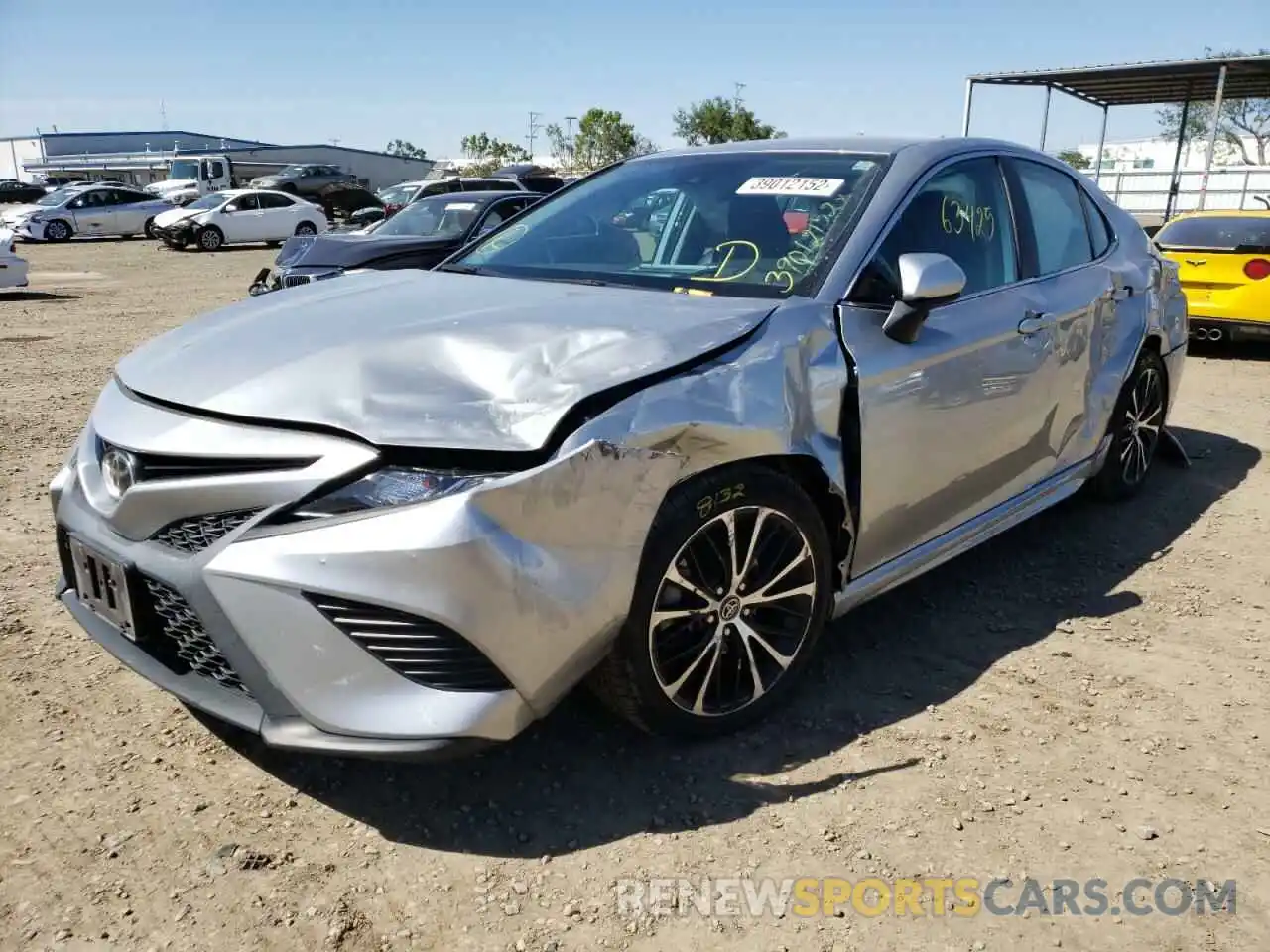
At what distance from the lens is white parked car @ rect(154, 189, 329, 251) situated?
24.8 m

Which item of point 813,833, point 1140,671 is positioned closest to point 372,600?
point 813,833

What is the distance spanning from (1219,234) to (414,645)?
9.37 metres

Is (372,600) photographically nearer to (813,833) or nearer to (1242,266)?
(813,833)

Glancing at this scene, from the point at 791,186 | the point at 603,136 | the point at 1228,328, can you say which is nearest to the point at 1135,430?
the point at 791,186

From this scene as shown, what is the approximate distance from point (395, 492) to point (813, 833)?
1.29 metres

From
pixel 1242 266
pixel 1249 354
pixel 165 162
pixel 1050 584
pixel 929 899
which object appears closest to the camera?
pixel 929 899

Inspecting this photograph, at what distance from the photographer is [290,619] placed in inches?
83.4

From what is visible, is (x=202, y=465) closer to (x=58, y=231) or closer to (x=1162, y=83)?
(x=1162, y=83)

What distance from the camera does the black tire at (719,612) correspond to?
8.07 feet

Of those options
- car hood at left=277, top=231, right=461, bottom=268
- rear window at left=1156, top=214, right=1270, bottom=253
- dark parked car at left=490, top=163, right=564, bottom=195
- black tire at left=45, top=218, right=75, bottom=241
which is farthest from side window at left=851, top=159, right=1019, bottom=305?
black tire at left=45, top=218, right=75, bottom=241

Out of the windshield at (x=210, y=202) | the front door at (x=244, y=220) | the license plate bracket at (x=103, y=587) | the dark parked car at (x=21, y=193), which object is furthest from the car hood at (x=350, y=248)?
the dark parked car at (x=21, y=193)

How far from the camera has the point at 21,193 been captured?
40719mm

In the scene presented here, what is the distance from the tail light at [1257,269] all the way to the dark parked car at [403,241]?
6541mm

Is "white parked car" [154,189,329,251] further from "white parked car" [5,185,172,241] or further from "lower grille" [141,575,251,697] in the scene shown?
"lower grille" [141,575,251,697]
